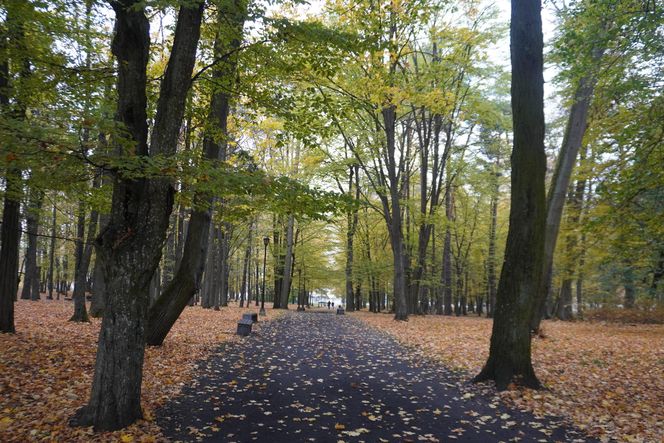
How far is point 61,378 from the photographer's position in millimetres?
6230

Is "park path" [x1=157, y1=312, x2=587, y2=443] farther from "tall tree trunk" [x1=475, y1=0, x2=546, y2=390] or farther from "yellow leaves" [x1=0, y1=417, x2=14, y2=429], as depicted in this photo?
"yellow leaves" [x1=0, y1=417, x2=14, y2=429]

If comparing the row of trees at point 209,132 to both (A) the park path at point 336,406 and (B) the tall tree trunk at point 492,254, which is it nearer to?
(A) the park path at point 336,406

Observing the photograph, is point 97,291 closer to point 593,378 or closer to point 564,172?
point 593,378

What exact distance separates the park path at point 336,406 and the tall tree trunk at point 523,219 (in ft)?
3.02

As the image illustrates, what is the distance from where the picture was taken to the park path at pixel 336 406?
4.66m

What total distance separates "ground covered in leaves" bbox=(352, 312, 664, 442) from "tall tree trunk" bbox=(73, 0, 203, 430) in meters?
5.31

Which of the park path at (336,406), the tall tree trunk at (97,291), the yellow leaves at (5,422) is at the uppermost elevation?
the tall tree trunk at (97,291)

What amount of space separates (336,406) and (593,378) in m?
4.87

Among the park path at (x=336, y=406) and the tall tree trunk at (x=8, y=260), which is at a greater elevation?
the tall tree trunk at (x=8, y=260)

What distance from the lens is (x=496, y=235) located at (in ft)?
96.1

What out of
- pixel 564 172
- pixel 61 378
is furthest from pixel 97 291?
pixel 564 172

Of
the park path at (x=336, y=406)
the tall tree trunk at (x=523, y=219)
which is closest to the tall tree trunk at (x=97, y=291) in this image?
the park path at (x=336, y=406)

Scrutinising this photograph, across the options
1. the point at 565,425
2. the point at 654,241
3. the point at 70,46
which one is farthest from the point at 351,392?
the point at 654,241

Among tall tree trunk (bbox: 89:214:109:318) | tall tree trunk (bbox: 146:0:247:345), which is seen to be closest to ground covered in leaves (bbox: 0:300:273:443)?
tall tree trunk (bbox: 146:0:247:345)
